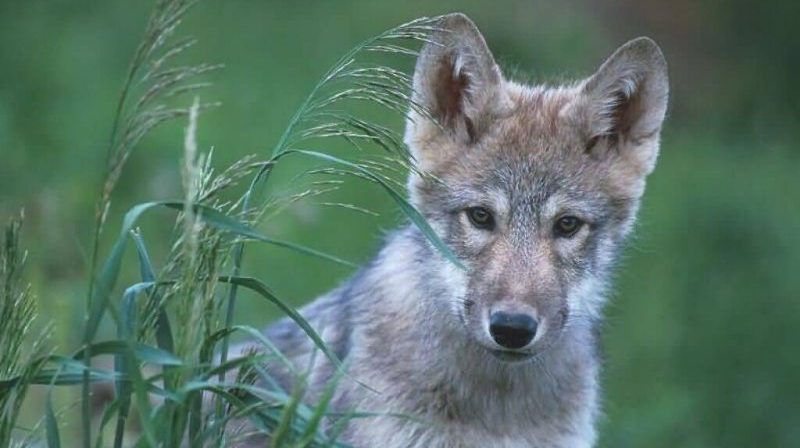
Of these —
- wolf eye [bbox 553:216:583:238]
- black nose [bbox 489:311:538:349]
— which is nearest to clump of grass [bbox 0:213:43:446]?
black nose [bbox 489:311:538:349]

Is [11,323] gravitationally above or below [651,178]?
below

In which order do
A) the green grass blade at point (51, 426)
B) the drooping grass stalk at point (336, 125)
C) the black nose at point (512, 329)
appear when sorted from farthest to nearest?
the black nose at point (512, 329) → the drooping grass stalk at point (336, 125) → the green grass blade at point (51, 426)

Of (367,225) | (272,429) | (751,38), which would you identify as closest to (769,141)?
(751,38)

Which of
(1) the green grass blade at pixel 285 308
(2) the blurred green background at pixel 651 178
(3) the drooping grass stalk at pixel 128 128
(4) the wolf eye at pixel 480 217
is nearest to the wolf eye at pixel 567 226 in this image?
(4) the wolf eye at pixel 480 217

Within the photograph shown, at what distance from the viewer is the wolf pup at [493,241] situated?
5.14m

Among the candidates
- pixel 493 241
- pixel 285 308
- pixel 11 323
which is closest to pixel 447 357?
pixel 493 241

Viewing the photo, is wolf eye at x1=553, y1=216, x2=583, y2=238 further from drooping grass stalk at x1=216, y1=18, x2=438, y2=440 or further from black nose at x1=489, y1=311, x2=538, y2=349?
drooping grass stalk at x1=216, y1=18, x2=438, y2=440

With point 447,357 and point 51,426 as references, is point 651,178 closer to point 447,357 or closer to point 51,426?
point 447,357

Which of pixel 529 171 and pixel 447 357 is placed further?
pixel 447 357

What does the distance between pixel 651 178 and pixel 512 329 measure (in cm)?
652

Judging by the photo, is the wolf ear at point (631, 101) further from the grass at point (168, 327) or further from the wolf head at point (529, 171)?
the grass at point (168, 327)

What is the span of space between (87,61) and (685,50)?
4.97m

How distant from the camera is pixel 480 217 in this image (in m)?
5.17

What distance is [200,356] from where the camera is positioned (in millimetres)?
3916
